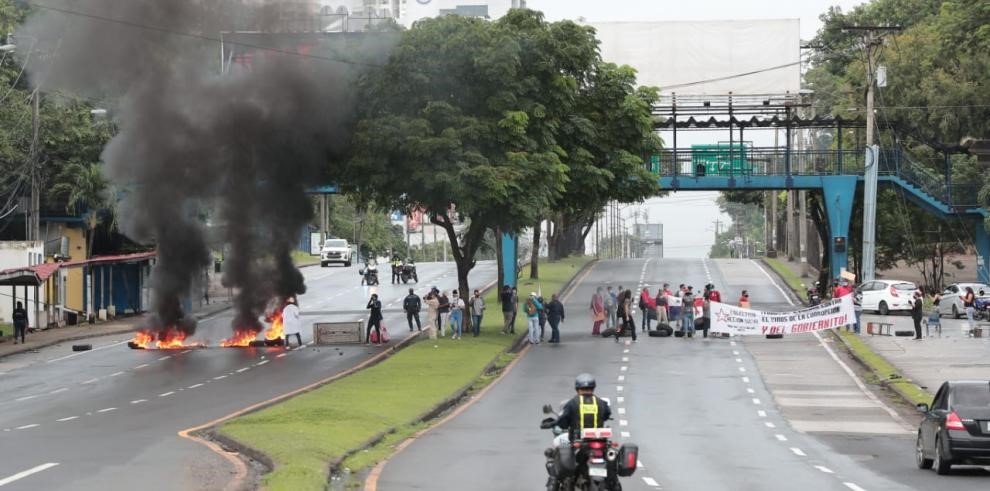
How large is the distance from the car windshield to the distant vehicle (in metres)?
73.1

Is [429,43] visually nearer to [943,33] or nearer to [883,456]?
[883,456]

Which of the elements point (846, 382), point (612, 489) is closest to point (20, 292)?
point (846, 382)

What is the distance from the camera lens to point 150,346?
150ft

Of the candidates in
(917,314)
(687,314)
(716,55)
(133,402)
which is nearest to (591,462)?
(133,402)

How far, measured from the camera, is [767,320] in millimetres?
46500

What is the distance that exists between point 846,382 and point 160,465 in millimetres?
20022

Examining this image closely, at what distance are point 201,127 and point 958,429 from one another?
28107 millimetres

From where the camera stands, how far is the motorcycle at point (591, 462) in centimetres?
1376

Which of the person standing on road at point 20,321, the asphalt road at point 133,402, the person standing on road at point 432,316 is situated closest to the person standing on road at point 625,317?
the person standing on road at point 432,316

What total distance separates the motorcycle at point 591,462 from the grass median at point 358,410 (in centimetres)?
379

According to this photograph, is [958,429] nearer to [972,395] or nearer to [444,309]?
[972,395]

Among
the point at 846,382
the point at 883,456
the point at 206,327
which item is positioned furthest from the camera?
the point at 206,327

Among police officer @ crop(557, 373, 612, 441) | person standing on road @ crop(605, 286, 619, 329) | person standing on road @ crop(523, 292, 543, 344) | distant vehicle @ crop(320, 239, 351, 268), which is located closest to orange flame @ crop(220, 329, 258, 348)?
person standing on road @ crop(523, 292, 543, 344)

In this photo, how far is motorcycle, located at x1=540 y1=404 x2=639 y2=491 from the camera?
45.1 feet
